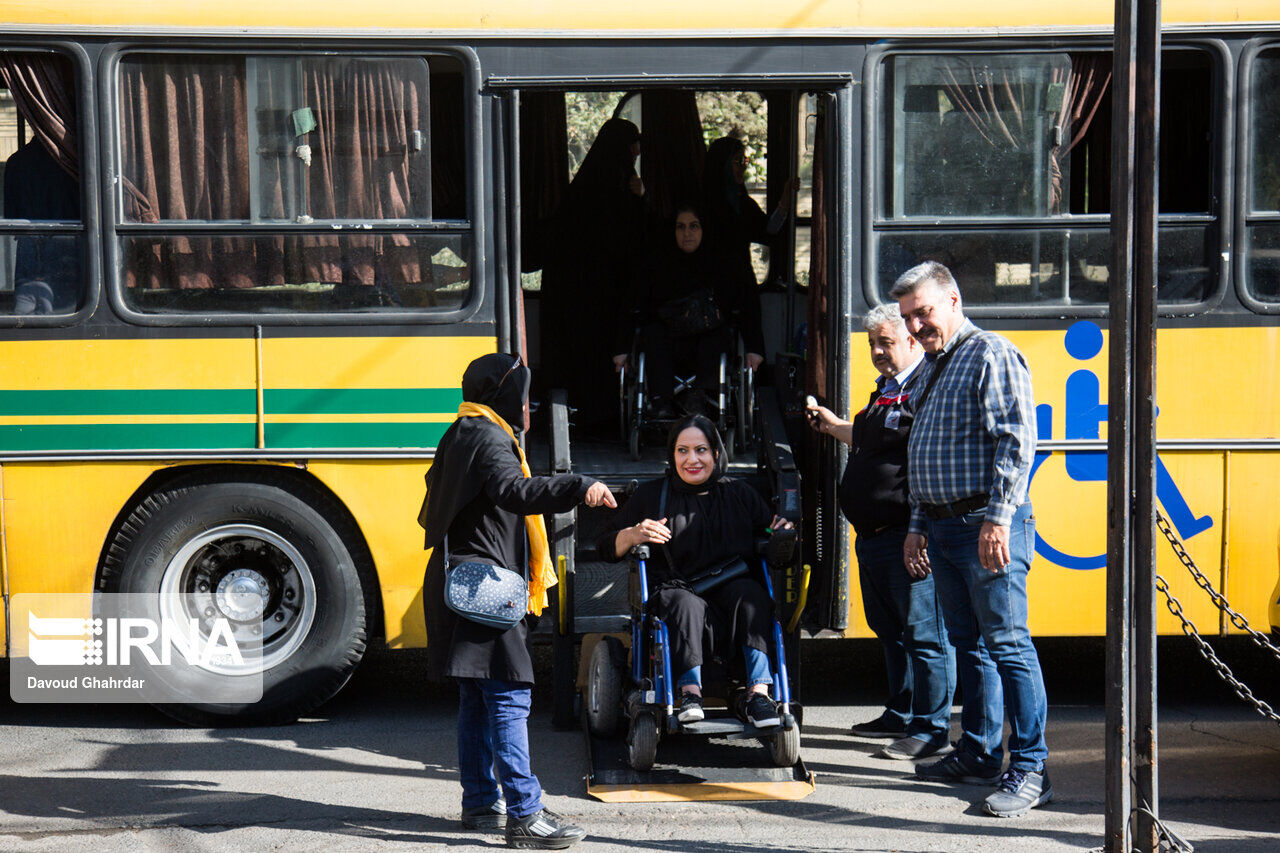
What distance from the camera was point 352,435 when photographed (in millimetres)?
5730

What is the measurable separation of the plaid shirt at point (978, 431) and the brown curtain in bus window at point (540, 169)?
334 cm

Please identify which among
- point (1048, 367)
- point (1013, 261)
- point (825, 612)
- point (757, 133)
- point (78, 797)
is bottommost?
point (78, 797)

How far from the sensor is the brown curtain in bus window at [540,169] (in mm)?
7750

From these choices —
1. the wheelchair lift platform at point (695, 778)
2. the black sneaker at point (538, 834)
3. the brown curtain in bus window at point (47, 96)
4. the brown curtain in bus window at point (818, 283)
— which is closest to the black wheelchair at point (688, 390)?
the brown curtain in bus window at point (818, 283)

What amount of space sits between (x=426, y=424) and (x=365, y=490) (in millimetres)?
374

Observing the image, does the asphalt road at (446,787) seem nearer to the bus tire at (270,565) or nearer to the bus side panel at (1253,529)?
the bus tire at (270,565)

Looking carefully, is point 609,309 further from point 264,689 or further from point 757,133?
point 757,133

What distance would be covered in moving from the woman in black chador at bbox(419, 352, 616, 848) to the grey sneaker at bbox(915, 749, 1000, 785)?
144 cm

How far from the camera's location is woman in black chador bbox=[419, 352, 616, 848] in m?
4.42

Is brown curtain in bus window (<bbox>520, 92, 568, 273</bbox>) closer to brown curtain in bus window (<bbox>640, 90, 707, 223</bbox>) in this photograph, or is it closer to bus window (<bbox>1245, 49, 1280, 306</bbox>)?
brown curtain in bus window (<bbox>640, 90, 707, 223</bbox>)

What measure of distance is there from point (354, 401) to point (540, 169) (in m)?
2.61

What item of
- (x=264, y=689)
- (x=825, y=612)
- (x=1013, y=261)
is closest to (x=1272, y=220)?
(x=1013, y=261)

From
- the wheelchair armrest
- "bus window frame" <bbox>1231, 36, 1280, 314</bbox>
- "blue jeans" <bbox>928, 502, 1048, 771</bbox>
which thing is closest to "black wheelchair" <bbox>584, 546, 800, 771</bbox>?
the wheelchair armrest

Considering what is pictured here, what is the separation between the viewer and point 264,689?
19.2 ft
